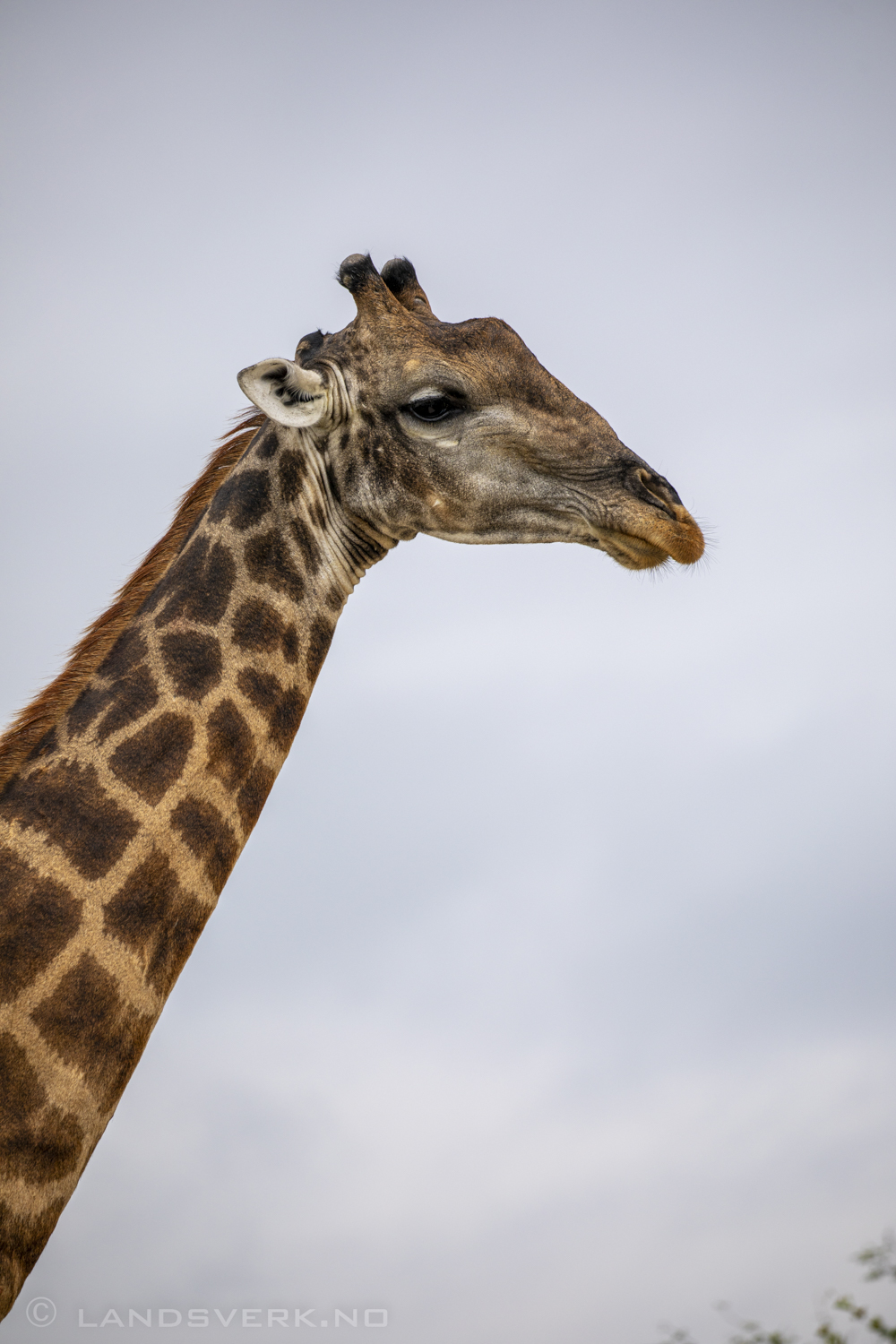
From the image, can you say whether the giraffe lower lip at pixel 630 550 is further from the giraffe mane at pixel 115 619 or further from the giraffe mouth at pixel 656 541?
the giraffe mane at pixel 115 619

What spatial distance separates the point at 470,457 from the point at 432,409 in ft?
1.22

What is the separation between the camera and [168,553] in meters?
6.63

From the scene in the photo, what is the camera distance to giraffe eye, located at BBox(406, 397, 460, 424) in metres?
6.36

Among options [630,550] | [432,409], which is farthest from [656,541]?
[432,409]

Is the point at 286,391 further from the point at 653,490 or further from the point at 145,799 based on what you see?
the point at 145,799

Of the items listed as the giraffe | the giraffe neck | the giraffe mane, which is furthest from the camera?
the giraffe mane

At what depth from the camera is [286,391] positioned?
243 inches

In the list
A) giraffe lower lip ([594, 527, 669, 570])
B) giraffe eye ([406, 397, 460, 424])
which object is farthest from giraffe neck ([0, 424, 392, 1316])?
giraffe lower lip ([594, 527, 669, 570])

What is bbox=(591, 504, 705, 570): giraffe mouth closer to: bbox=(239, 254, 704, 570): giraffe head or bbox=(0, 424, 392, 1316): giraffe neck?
bbox=(239, 254, 704, 570): giraffe head

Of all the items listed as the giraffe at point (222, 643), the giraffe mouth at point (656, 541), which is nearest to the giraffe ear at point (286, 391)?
the giraffe at point (222, 643)

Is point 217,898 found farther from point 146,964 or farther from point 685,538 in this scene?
point 685,538

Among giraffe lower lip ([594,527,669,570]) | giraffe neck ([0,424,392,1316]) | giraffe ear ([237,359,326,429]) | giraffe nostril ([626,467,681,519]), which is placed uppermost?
giraffe nostril ([626,467,681,519])

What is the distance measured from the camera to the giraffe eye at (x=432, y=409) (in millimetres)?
6363

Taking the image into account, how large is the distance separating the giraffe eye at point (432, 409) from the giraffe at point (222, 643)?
0.01 metres
